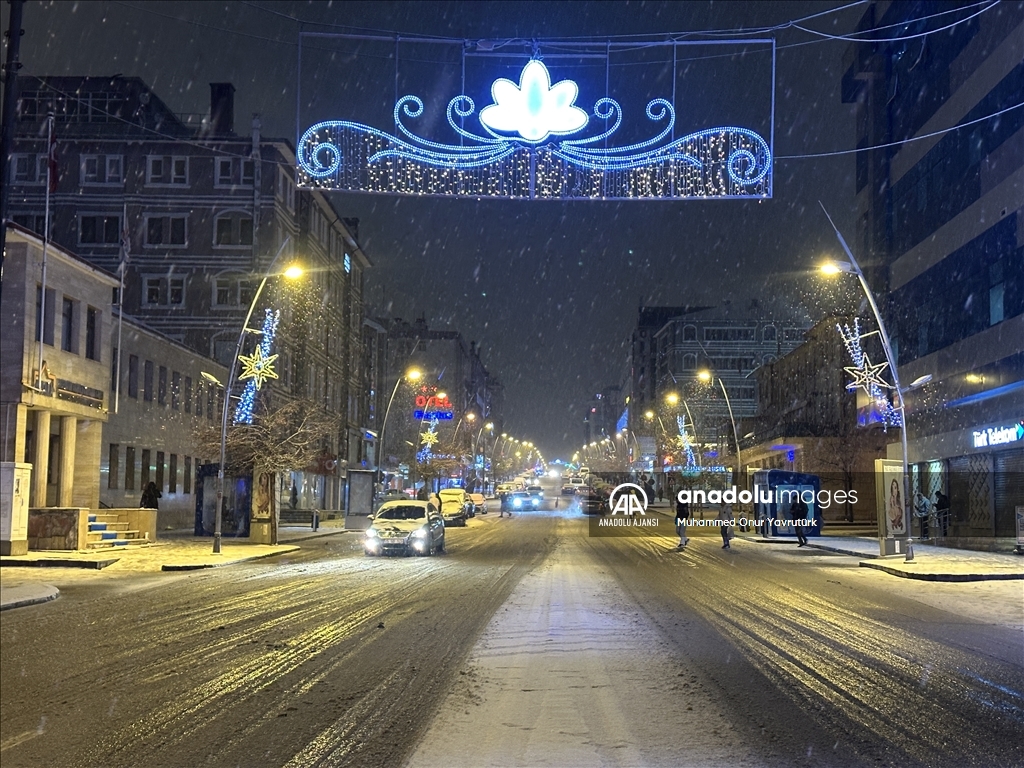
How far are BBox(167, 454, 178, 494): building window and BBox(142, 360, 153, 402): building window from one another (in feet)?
14.4

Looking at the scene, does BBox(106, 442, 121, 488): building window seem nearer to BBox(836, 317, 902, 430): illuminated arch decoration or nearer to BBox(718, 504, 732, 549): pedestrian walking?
BBox(718, 504, 732, 549): pedestrian walking

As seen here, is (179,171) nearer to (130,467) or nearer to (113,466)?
(130,467)

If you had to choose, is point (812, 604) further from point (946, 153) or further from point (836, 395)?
point (836, 395)

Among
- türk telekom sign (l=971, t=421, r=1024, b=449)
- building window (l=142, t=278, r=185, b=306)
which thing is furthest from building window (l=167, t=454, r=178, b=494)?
türk telekom sign (l=971, t=421, r=1024, b=449)

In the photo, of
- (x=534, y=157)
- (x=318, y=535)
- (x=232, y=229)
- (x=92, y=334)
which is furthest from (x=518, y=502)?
(x=534, y=157)

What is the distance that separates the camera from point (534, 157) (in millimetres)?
16344

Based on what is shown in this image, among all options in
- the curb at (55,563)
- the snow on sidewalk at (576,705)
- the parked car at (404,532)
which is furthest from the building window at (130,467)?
the snow on sidewalk at (576,705)

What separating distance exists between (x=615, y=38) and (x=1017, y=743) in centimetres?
1156

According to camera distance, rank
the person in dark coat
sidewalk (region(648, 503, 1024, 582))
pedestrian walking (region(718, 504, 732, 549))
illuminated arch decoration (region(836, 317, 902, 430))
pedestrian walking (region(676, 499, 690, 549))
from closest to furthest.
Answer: sidewalk (region(648, 503, 1024, 582)), pedestrian walking (region(676, 499, 690, 549)), pedestrian walking (region(718, 504, 732, 549)), illuminated arch decoration (region(836, 317, 902, 430)), the person in dark coat

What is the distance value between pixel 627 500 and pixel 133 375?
30.9m

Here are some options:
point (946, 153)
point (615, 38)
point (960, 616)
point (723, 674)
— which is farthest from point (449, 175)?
point (946, 153)

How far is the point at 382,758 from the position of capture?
7.09 m

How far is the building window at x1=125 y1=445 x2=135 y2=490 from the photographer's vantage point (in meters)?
40.9

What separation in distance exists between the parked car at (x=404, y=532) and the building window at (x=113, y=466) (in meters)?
13.5
